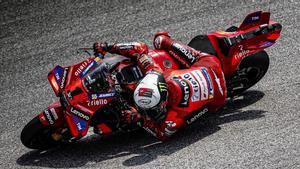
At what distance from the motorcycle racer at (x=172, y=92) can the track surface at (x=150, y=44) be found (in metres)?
0.32

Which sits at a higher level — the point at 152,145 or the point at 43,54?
the point at 43,54

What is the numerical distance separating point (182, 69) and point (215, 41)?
2.26 feet

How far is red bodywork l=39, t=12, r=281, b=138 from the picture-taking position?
8.06m

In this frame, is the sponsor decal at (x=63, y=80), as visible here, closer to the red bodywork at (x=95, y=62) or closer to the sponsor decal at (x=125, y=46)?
the red bodywork at (x=95, y=62)

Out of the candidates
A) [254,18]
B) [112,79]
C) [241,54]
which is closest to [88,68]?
[112,79]

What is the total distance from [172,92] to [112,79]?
791 millimetres

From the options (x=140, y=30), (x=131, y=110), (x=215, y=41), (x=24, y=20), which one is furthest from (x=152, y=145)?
(x=24, y=20)

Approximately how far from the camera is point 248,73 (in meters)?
9.28

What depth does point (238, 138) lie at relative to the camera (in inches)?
323

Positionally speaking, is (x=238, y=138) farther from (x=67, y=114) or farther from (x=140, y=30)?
(x=140, y=30)

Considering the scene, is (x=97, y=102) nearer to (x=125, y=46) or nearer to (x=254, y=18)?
(x=125, y=46)

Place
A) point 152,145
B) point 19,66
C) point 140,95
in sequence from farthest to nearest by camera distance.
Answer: point 19,66 < point 152,145 < point 140,95

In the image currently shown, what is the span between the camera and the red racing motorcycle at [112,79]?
8.11m

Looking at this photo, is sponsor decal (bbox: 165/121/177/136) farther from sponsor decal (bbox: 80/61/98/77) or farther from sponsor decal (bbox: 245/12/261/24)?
sponsor decal (bbox: 245/12/261/24)
